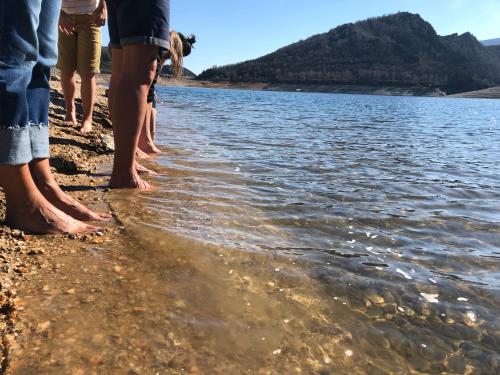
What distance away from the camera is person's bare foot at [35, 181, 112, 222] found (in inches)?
87.7

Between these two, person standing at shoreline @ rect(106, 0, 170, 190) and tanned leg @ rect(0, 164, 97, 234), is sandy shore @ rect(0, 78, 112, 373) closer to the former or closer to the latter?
tanned leg @ rect(0, 164, 97, 234)

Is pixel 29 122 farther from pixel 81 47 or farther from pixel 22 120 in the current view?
pixel 81 47

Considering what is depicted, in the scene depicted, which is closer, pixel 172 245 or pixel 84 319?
pixel 84 319

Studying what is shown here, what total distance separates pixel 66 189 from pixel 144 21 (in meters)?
1.22

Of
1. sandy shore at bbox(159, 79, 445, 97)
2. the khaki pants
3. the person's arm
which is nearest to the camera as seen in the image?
the person's arm

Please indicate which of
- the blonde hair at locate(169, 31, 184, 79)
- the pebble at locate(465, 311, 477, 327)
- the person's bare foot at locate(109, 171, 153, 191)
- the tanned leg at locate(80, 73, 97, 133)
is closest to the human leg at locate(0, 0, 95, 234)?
the person's bare foot at locate(109, 171, 153, 191)

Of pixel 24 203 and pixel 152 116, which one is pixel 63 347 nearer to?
pixel 24 203

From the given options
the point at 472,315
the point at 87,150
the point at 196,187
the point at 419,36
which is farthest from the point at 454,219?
the point at 419,36

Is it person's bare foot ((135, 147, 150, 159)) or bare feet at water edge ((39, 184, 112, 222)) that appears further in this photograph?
person's bare foot ((135, 147, 150, 159))

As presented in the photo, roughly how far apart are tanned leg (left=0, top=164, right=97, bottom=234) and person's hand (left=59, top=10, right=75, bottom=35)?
121 inches

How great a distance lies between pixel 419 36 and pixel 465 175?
138745 millimetres

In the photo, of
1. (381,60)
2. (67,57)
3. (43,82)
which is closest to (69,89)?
(67,57)

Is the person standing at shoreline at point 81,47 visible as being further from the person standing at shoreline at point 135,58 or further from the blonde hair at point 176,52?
the person standing at shoreline at point 135,58

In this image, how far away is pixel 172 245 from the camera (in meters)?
2.13
